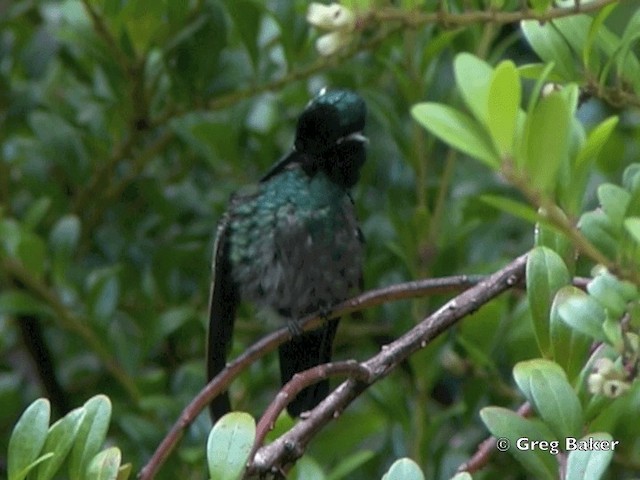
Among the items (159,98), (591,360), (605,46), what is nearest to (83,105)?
(159,98)

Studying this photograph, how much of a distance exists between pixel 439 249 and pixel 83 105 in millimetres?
710

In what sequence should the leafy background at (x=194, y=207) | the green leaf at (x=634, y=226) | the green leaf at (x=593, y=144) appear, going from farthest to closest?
the leafy background at (x=194, y=207), the green leaf at (x=593, y=144), the green leaf at (x=634, y=226)

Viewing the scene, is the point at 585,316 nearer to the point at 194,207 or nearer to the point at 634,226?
the point at 634,226

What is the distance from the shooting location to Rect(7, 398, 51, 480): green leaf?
1048 mm

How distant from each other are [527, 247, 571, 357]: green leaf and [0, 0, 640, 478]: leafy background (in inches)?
24.2

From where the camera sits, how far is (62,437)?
3.53ft

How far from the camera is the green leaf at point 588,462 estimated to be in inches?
35.6

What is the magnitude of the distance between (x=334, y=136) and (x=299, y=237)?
17 cm

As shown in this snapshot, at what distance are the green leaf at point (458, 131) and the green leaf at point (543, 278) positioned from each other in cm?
19

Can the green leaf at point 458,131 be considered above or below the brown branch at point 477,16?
above

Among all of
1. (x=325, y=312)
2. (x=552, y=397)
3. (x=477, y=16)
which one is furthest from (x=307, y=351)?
(x=552, y=397)

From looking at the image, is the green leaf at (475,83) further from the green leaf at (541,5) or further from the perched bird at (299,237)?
the perched bird at (299,237)

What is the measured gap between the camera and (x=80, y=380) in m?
2.20
